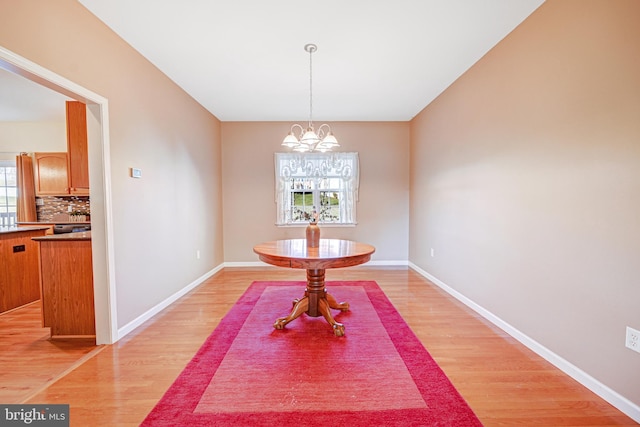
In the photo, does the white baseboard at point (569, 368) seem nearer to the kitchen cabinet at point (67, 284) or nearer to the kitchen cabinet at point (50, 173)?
the kitchen cabinet at point (67, 284)

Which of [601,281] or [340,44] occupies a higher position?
[340,44]

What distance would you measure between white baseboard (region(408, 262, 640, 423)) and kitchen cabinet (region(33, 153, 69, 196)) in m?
6.20

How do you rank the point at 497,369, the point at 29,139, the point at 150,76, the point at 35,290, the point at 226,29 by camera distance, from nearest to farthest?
the point at 497,369
the point at 226,29
the point at 150,76
the point at 35,290
the point at 29,139

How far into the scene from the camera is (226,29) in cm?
220

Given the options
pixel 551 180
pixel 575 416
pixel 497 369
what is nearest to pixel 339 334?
pixel 497 369

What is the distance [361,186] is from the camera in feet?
15.7

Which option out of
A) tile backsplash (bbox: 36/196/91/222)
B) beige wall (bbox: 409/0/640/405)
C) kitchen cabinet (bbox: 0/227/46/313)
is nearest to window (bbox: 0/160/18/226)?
tile backsplash (bbox: 36/196/91/222)

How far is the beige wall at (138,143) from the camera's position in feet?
5.53

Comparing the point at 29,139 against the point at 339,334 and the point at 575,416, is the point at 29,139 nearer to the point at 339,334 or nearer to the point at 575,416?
the point at 339,334

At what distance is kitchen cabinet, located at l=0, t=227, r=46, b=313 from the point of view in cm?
281

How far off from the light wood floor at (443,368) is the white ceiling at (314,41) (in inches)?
104

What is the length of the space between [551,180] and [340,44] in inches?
81.6

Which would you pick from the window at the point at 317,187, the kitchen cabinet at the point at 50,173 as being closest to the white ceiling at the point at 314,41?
the window at the point at 317,187

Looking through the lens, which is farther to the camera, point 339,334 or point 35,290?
point 35,290
